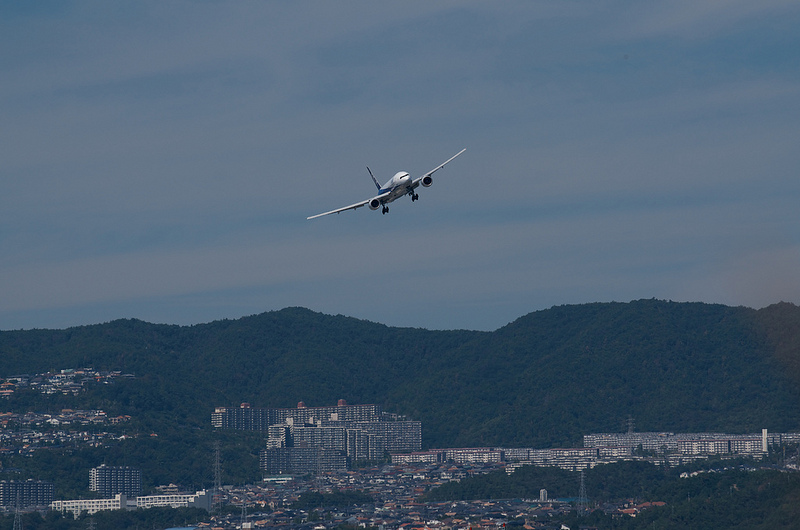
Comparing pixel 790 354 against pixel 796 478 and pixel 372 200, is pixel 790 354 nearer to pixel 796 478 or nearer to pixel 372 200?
pixel 796 478

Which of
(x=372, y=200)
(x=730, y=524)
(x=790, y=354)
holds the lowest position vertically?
(x=730, y=524)

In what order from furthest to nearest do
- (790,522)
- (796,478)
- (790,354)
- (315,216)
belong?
(796,478)
(790,522)
(790,354)
(315,216)

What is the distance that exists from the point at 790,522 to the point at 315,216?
93.9 m

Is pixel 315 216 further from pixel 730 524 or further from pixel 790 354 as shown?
pixel 730 524

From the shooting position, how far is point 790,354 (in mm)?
158000

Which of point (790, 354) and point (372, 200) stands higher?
point (372, 200)

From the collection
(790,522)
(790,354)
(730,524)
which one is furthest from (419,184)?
(730,524)

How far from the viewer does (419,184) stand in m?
107

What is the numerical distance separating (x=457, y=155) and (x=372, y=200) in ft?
27.4

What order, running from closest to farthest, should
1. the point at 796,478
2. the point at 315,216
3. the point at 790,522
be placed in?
the point at 315,216 → the point at 790,522 → the point at 796,478

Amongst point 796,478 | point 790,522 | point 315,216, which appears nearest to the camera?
point 315,216

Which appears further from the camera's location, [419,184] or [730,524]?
[730,524]

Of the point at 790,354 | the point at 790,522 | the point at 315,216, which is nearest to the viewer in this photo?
the point at 315,216

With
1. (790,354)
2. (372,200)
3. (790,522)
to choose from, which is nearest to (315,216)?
(372,200)
